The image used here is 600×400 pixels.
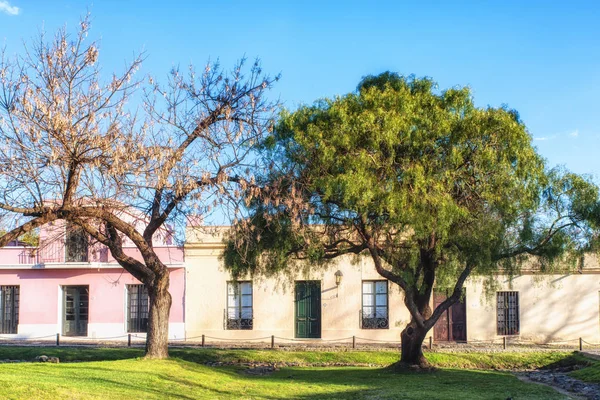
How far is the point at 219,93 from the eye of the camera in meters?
16.2

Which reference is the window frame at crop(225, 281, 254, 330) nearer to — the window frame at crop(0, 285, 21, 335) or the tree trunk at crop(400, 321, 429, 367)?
the window frame at crop(0, 285, 21, 335)

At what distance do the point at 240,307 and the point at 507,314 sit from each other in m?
10.2

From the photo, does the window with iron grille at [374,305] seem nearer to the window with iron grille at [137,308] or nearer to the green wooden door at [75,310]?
the window with iron grille at [137,308]

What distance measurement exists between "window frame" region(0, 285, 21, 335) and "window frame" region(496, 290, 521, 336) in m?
19.0

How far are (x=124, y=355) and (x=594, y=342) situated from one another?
1692 centimetres

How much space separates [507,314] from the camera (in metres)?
27.9

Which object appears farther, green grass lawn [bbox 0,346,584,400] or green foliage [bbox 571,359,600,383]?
green foliage [bbox 571,359,600,383]

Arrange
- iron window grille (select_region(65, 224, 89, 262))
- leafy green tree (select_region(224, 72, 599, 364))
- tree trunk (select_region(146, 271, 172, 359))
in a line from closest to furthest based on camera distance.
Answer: leafy green tree (select_region(224, 72, 599, 364)) → iron window grille (select_region(65, 224, 89, 262)) → tree trunk (select_region(146, 271, 172, 359))

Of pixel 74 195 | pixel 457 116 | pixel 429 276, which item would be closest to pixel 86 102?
pixel 74 195

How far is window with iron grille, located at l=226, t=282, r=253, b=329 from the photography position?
93.7ft

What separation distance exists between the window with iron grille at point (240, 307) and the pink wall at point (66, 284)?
192 centimetres

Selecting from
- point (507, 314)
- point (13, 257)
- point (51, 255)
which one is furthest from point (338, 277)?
point (13, 257)

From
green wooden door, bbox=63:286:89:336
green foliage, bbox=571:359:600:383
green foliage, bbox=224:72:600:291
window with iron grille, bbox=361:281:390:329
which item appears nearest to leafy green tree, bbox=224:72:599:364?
green foliage, bbox=224:72:600:291

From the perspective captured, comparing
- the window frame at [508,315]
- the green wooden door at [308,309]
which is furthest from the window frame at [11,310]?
the window frame at [508,315]
